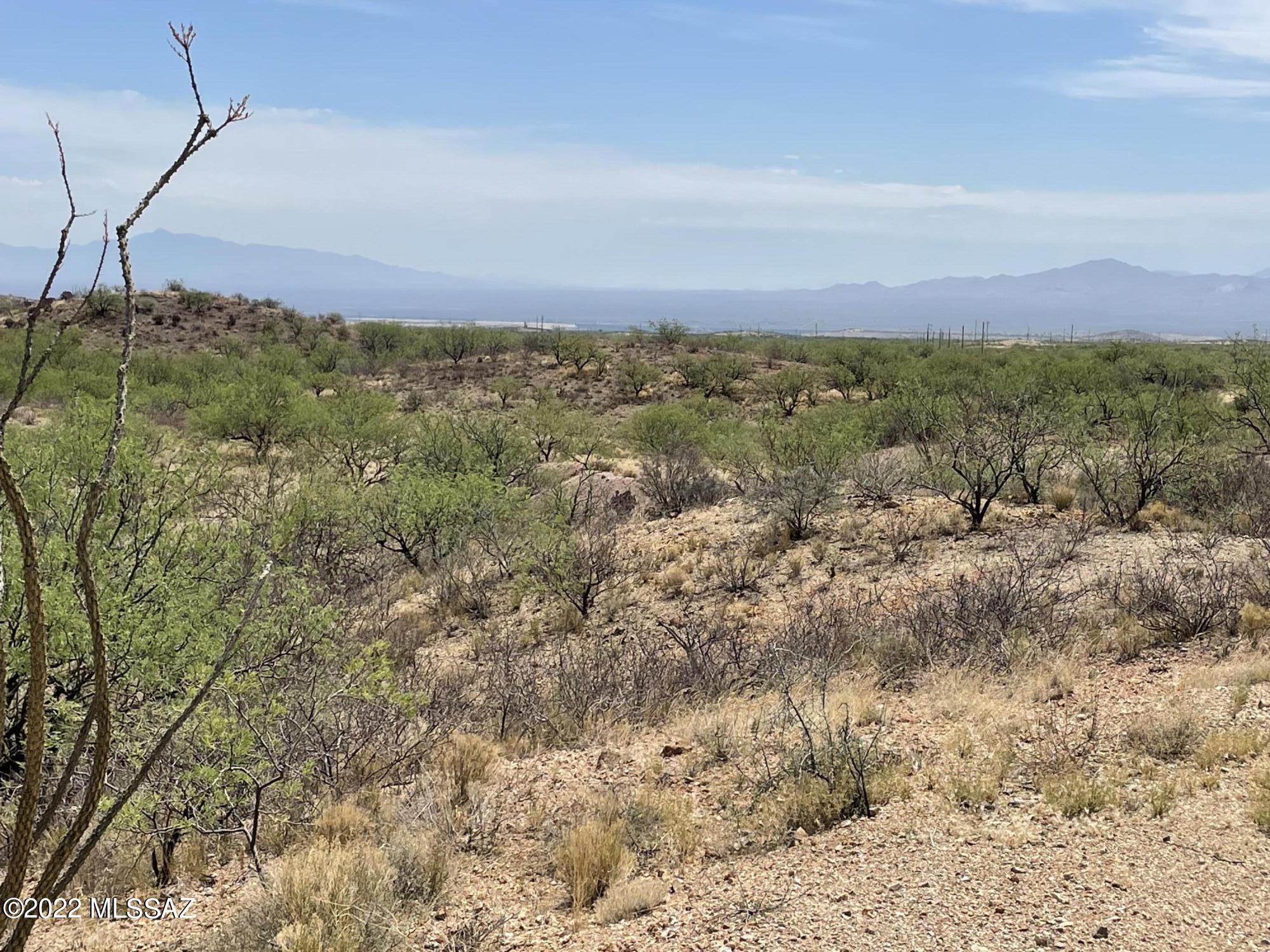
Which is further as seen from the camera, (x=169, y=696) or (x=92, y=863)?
(x=169, y=696)

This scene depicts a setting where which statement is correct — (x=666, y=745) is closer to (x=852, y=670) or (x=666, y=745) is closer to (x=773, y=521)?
(x=852, y=670)

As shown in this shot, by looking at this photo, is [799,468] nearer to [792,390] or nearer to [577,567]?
[577,567]

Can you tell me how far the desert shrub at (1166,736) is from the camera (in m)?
5.77

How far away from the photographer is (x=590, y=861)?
4.85 meters

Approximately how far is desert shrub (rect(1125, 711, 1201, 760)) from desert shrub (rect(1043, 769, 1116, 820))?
2.53 feet

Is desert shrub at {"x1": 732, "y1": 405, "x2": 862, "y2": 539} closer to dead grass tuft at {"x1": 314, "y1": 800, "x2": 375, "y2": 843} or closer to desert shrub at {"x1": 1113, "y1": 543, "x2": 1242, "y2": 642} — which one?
desert shrub at {"x1": 1113, "y1": 543, "x2": 1242, "y2": 642}

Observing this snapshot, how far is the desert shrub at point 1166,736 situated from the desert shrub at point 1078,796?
772 mm

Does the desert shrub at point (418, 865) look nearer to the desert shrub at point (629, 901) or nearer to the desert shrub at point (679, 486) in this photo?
the desert shrub at point (629, 901)

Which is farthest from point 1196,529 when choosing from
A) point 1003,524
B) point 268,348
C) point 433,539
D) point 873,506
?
point 268,348

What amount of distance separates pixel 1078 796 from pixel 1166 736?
1319 millimetres

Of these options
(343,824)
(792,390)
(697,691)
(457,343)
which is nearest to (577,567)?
(697,691)

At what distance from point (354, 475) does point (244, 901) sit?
50.5 ft

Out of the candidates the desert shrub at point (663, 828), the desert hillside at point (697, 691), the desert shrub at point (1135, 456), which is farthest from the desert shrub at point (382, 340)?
the desert shrub at point (663, 828)

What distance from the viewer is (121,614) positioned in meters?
6.31
